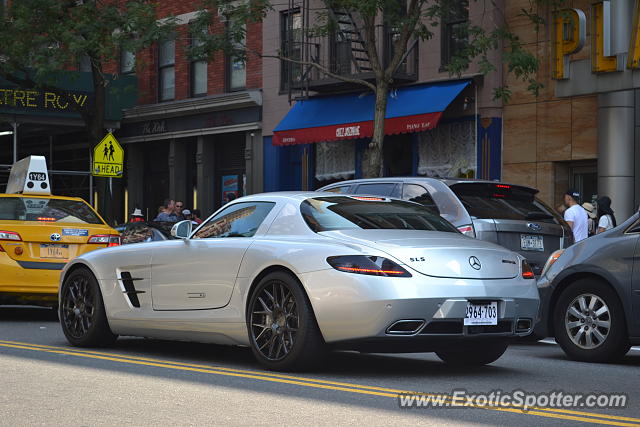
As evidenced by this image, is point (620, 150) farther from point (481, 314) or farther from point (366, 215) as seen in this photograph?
point (481, 314)

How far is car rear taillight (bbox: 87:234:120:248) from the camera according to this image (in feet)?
47.8

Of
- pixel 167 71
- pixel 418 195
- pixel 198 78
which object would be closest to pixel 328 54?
pixel 198 78

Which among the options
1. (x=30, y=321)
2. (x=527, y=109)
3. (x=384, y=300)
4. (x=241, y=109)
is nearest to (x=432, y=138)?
(x=527, y=109)

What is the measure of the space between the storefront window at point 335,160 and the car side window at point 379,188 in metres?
12.8

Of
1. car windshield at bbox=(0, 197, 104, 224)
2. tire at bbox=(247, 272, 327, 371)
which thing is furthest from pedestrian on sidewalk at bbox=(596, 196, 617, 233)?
tire at bbox=(247, 272, 327, 371)

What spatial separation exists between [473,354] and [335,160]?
18.0 meters

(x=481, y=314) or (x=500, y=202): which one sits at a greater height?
(x=500, y=202)

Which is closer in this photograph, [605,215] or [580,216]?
[580,216]

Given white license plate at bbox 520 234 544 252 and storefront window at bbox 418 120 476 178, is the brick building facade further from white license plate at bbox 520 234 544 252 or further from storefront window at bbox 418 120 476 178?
white license plate at bbox 520 234 544 252

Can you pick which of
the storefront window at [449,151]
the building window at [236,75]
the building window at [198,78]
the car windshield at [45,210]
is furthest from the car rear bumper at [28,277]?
the building window at [198,78]

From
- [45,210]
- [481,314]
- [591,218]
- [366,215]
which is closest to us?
[481,314]

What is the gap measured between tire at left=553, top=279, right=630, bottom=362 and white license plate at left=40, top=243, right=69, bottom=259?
6260 millimetres

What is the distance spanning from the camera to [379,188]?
44.8ft

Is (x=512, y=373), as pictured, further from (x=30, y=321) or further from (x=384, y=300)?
(x=30, y=321)
